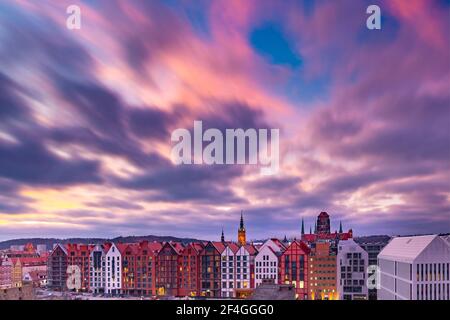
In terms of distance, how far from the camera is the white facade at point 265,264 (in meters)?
20.9

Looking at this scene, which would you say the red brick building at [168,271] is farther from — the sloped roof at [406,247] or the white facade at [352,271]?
the sloped roof at [406,247]

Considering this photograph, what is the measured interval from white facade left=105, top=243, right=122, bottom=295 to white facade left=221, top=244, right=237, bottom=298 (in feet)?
17.2

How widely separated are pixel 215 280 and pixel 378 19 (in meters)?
18.2

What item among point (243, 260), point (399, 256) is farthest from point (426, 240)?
point (243, 260)

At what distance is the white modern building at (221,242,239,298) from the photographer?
2128 cm

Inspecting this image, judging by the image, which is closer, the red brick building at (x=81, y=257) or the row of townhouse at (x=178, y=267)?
the row of townhouse at (x=178, y=267)

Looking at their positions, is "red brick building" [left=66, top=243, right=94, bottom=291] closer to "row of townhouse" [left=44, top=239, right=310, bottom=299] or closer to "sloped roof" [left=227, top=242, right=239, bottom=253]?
"row of townhouse" [left=44, top=239, right=310, bottom=299]

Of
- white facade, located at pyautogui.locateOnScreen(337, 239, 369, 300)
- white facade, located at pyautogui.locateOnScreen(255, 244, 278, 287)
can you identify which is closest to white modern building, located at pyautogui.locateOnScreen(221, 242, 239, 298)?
white facade, located at pyautogui.locateOnScreen(255, 244, 278, 287)

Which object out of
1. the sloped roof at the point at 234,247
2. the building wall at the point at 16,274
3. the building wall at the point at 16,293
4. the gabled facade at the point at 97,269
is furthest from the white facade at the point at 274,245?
Result: the building wall at the point at 16,293

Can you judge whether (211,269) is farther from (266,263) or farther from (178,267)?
(266,263)

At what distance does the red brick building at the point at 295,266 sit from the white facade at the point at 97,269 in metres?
8.84

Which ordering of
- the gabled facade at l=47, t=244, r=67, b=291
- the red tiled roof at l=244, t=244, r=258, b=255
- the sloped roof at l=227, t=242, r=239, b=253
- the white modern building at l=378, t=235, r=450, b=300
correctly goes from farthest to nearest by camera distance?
the gabled facade at l=47, t=244, r=67, b=291, the sloped roof at l=227, t=242, r=239, b=253, the red tiled roof at l=244, t=244, r=258, b=255, the white modern building at l=378, t=235, r=450, b=300

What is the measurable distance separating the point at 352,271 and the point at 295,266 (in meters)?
2.81

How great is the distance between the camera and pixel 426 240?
1591 cm
